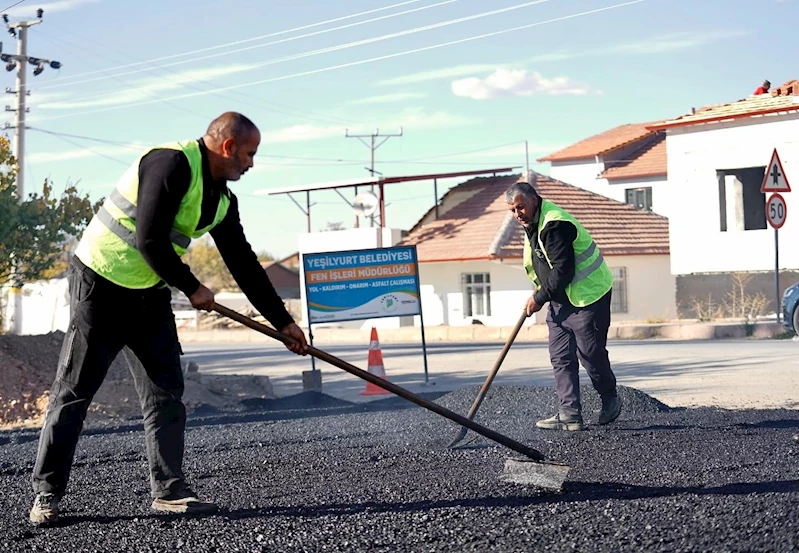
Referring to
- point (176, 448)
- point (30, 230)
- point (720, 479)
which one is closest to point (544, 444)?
point (720, 479)

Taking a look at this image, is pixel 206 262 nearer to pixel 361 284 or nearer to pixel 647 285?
pixel 647 285

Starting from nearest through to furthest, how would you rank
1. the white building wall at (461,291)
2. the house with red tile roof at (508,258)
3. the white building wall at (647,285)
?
the white building wall at (461,291) < the house with red tile roof at (508,258) < the white building wall at (647,285)

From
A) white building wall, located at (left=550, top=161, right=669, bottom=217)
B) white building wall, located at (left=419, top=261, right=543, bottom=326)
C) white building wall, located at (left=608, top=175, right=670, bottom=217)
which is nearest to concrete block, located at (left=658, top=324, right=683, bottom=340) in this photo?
white building wall, located at (left=419, top=261, right=543, bottom=326)

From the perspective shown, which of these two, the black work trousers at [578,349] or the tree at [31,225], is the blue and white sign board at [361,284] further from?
the black work trousers at [578,349]

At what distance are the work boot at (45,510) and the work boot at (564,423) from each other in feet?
12.0

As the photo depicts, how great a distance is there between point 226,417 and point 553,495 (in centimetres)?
493

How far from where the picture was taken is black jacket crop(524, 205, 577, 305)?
22.6 ft

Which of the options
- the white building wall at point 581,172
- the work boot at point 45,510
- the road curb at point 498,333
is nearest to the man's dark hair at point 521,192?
the work boot at point 45,510

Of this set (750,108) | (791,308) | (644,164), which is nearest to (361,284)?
(791,308)

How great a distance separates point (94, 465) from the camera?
6.25 metres

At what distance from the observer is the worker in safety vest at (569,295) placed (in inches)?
272

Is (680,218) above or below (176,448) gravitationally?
above

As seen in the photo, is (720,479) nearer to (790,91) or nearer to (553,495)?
(553,495)

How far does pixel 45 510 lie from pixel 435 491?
1753 mm
